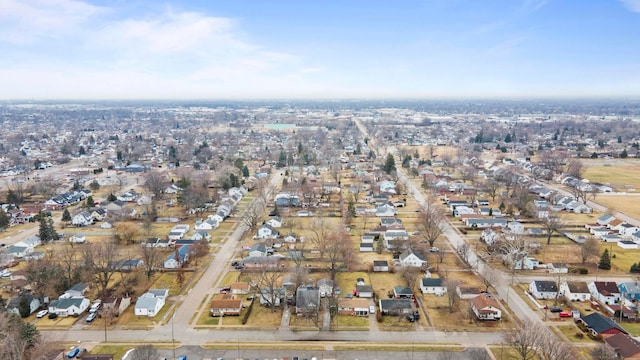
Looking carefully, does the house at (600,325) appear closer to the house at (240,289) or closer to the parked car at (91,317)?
the house at (240,289)

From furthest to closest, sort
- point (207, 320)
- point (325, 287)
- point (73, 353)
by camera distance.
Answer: point (325, 287) → point (207, 320) → point (73, 353)

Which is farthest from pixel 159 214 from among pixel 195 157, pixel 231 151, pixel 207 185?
pixel 231 151

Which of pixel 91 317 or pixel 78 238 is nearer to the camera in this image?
pixel 91 317

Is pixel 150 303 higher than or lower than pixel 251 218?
lower

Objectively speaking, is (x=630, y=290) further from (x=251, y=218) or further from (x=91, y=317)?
(x=91, y=317)

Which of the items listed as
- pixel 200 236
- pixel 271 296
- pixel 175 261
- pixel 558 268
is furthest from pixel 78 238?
pixel 558 268

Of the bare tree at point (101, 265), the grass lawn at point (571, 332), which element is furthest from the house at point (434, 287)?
the bare tree at point (101, 265)

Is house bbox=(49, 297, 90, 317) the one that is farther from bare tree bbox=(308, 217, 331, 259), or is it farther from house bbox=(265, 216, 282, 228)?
house bbox=(265, 216, 282, 228)
